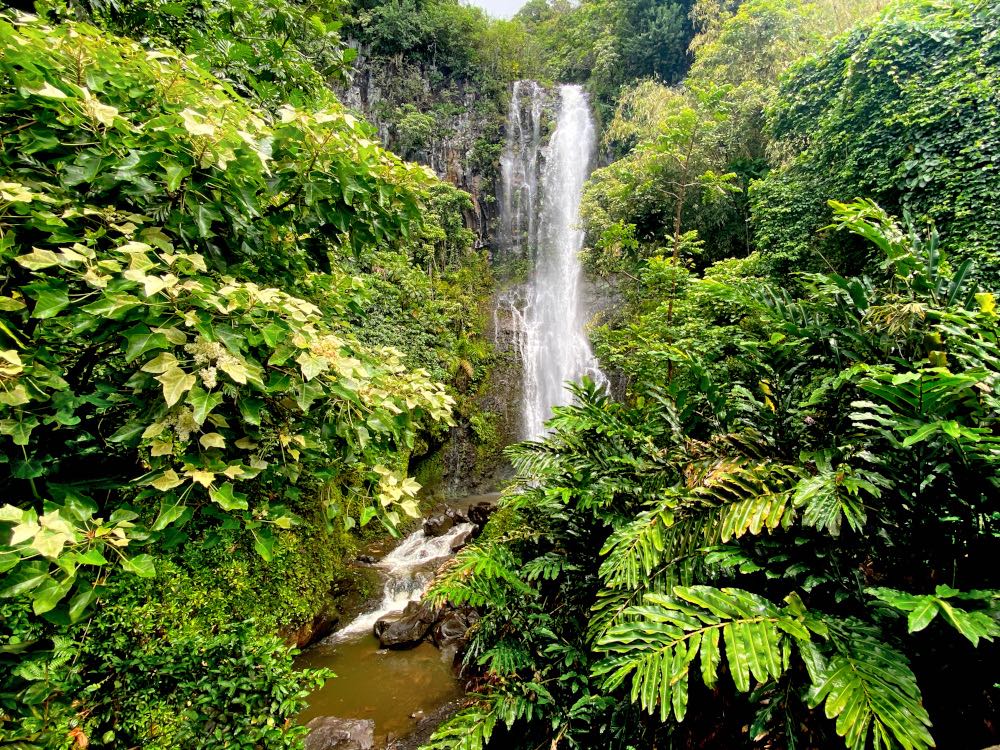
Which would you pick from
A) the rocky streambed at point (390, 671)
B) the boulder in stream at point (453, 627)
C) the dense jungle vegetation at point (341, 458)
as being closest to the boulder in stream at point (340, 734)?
the rocky streambed at point (390, 671)

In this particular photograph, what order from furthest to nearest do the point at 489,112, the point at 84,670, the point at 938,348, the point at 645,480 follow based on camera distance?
the point at 489,112, the point at 645,480, the point at 84,670, the point at 938,348

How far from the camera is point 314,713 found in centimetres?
411

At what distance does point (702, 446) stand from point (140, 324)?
2.52m

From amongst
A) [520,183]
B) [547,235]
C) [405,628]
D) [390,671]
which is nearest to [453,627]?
[405,628]

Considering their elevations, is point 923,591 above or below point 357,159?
below

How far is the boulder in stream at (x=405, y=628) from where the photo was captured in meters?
5.09

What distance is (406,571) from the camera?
6785 millimetres

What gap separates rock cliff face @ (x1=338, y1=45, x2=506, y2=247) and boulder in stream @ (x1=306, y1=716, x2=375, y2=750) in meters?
14.5

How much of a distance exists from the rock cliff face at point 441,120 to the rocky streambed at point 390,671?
1319 centimetres

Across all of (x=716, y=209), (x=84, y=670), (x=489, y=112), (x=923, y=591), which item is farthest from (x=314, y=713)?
(x=489, y=112)

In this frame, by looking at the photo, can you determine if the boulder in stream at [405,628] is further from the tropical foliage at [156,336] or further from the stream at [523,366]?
the tropical foliage at [156,336]

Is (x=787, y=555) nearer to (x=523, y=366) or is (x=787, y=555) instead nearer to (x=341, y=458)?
(x=341, y=458)

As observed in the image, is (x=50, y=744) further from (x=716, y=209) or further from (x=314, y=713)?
(x=716, y=209)

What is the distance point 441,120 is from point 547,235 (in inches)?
251
